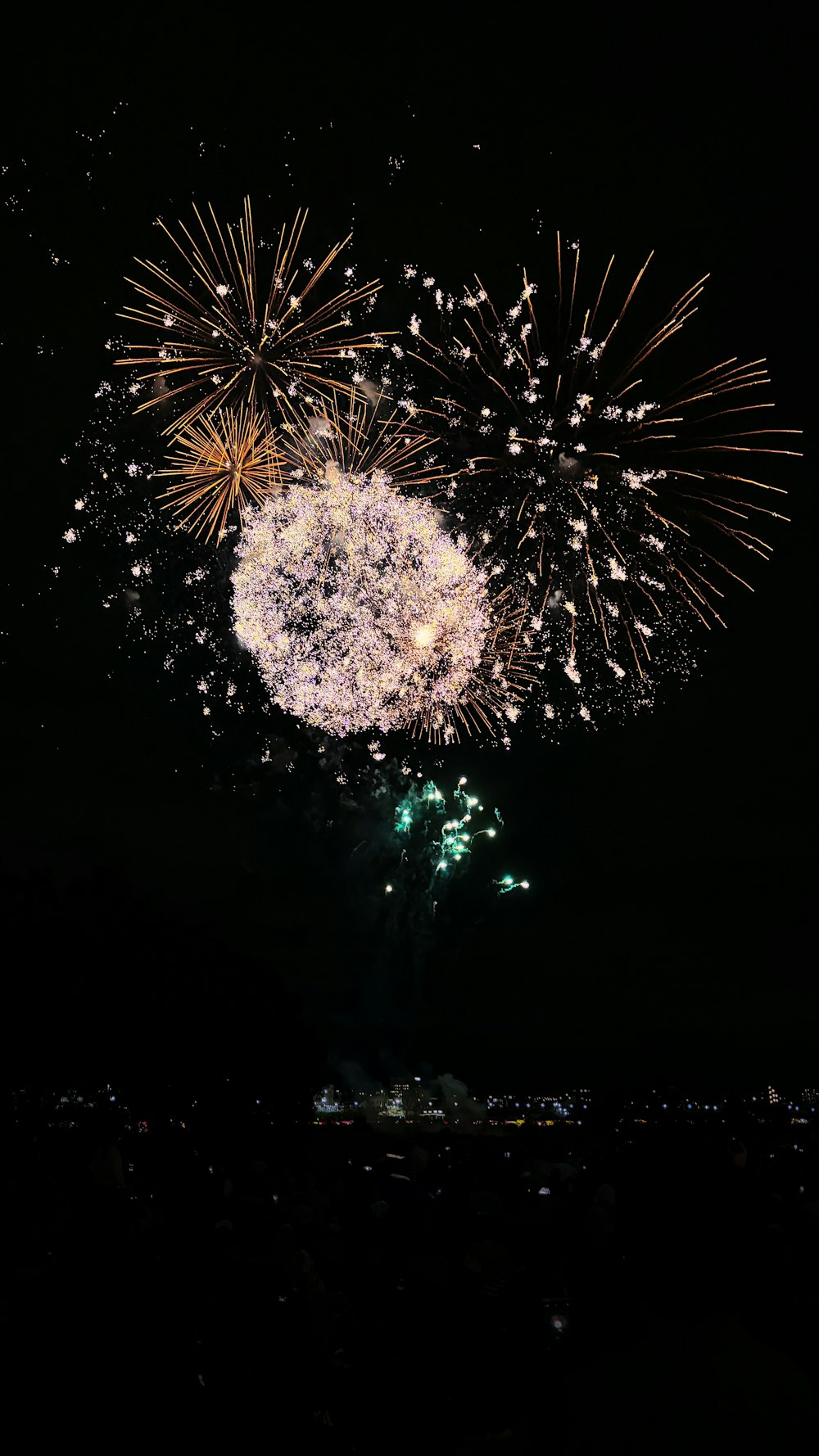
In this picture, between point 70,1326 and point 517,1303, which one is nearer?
point 70,1326

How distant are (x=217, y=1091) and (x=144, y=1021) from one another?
5.72 metres

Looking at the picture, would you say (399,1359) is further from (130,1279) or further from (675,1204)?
(675,1204)

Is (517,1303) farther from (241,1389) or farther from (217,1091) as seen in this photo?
(217,1091)

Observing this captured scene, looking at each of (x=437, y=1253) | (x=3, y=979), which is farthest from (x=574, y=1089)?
(x=437, y=1253)

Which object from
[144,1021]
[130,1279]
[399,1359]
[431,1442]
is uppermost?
[144,1021]

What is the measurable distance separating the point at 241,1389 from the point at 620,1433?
3028mm

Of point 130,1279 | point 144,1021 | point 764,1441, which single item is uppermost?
point 144,1021

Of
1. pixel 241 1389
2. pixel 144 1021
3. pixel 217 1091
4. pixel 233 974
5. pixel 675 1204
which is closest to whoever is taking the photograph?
pixel 675 1204

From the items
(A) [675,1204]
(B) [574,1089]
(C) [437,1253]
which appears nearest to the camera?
(A) [675,1204]

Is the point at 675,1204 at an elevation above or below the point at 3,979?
below

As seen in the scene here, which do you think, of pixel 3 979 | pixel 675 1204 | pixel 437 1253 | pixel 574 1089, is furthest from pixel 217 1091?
pixel 574 1089

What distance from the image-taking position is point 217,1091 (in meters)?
34.5

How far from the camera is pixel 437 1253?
6918mm

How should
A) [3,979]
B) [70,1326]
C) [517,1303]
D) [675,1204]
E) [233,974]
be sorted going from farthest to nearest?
[233,974] → [3,979] → [517,1303] → [70,1326] → [675,1204]
